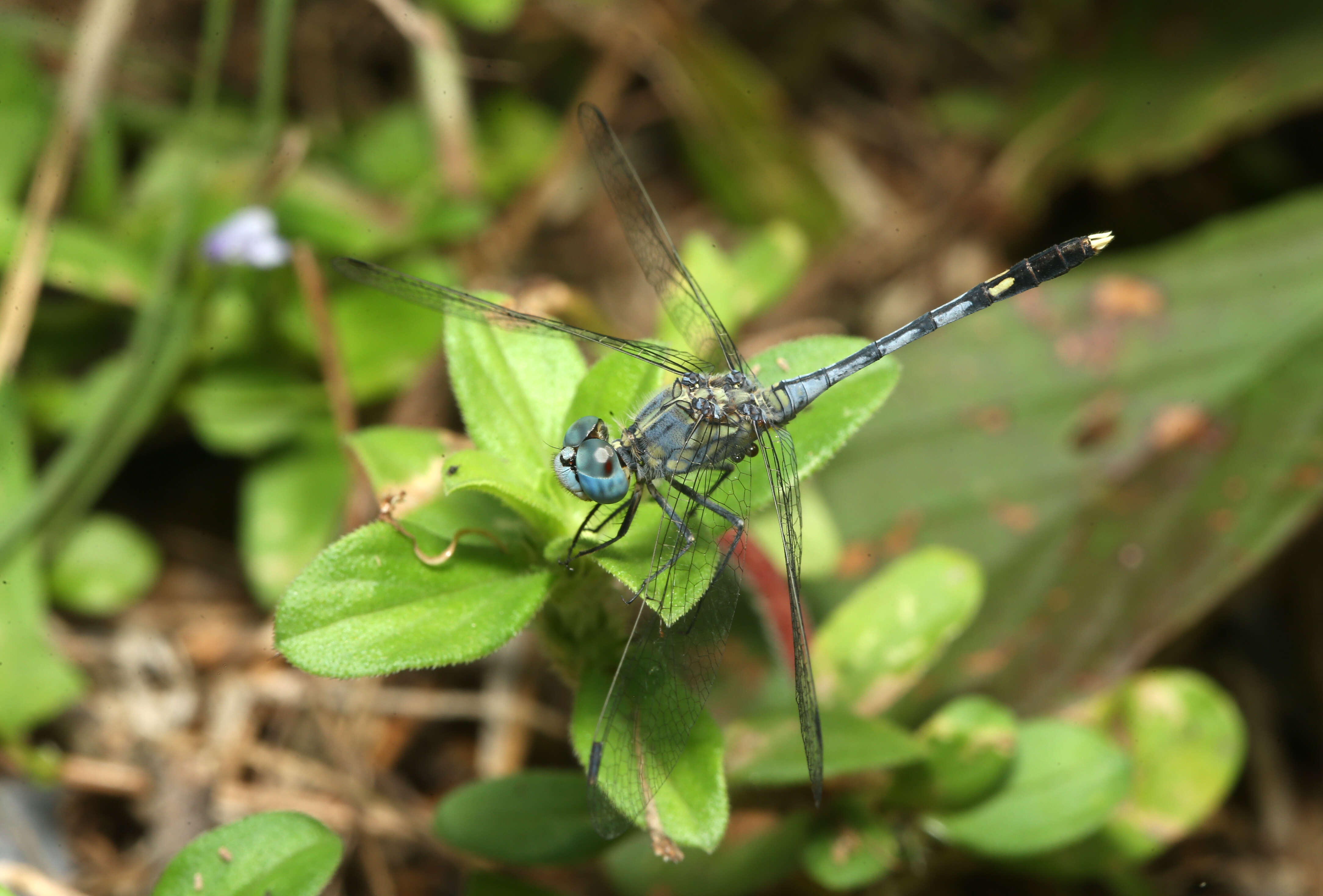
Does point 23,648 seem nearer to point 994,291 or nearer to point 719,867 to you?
point 719,867

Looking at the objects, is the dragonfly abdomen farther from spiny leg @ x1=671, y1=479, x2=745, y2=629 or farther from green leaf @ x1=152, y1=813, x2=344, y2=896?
green leaf @ x1=152, y1=813, x2=344, y2=896

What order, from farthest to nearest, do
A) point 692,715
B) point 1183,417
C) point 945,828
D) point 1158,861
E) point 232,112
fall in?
point 232,112
point 1183,417
point 1158,861
point 945,828
point 692,715

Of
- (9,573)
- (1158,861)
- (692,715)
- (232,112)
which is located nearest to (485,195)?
(232,112)

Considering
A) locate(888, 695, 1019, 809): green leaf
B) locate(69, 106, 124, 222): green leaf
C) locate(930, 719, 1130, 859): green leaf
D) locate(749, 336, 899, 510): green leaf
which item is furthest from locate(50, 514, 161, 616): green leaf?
locate(930, 719, 1130, 859): green leaf

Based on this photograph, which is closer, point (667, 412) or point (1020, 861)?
point (667, 412)

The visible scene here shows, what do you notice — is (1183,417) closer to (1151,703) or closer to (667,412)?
(1151,703)

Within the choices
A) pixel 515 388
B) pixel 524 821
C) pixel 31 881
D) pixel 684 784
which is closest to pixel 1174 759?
pixel 684 784
